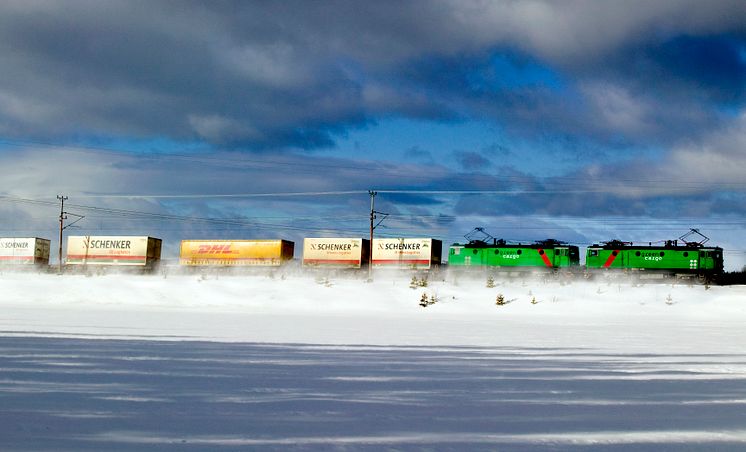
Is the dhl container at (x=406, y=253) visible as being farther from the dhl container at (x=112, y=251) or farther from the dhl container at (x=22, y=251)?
the dhl container at (x=22, y=251)

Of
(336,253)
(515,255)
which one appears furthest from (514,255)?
(336,253)

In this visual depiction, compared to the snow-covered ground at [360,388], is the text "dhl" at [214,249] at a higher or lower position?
higher

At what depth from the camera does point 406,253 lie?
57.1m

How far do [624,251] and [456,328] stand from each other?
34887 mm

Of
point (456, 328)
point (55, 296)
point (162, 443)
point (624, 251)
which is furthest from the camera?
point (624, 251)

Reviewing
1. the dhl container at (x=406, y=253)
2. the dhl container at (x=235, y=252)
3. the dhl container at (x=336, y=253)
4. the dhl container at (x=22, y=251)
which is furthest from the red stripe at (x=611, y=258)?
the dhl container at (x=22, y=251)

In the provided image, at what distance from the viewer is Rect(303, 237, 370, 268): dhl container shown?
57469 millimetres

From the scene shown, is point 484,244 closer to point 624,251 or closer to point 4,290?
point 624,251

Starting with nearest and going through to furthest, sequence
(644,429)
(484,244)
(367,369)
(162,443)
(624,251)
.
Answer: (162,443) < (644,429) < (367,369) < (624,251) < (484,244)

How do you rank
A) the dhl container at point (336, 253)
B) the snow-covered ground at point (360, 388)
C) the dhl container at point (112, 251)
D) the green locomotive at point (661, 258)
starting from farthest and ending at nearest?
the dhl container at point (112, 251) < the dhl container at point (336, 253) < the green locomotive at point (661, 258) < the snow-covered ground at point (360, 388)

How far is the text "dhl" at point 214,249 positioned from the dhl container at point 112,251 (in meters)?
5.23

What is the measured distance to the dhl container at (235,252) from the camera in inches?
2311

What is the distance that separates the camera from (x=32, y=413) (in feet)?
22.0

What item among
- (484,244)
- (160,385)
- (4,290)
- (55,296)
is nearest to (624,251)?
(484,244)
